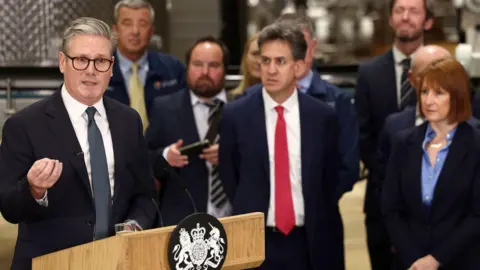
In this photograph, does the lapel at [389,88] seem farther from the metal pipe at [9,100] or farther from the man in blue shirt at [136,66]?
the metal pipe at [9,100]

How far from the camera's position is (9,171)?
2723mm

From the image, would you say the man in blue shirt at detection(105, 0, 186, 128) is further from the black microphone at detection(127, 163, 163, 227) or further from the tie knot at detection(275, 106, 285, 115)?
the black microphone at detection(127, 163, 163, 227)

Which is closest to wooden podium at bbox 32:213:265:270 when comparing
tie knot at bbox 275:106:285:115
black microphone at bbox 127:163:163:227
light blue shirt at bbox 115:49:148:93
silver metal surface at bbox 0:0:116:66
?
black microphone at bbox 127:163:163:227

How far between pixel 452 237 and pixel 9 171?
1880 mm

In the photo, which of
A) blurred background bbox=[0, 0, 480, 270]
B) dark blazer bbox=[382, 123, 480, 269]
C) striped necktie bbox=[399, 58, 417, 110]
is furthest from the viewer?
blurred background bbox=[0, 0, 480, 270]

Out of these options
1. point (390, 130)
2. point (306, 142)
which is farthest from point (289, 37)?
point (390, 130)

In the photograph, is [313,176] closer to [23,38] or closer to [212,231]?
[212,231]

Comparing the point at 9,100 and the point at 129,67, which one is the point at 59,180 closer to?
the point at 129,67

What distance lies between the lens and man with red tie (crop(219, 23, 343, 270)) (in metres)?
3.90

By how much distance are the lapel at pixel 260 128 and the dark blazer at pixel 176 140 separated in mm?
511

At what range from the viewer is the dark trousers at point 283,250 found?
3.92 metres

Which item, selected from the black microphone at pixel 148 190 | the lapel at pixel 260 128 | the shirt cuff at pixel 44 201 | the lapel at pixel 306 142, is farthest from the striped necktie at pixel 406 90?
the shirt cuff at pixel 44 201

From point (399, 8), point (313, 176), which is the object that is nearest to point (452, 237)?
point (313, 176)

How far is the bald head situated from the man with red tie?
573mm
